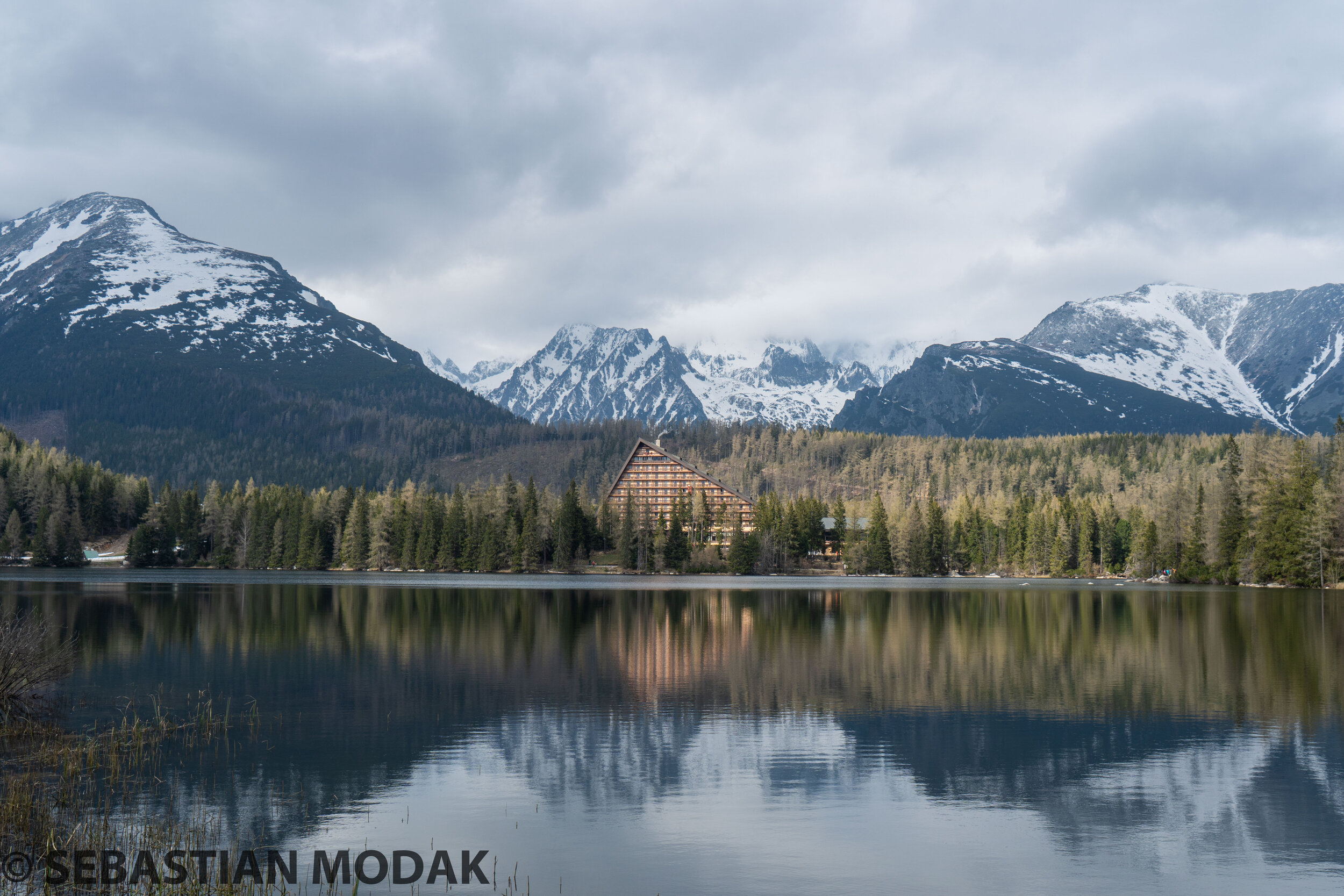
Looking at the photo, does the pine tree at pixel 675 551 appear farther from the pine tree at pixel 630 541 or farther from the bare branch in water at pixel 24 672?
the bare branch in water at pixel 24 672

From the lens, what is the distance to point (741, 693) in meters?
40.0

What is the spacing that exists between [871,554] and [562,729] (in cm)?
17068

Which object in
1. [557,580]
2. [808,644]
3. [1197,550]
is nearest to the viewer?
[808,644]

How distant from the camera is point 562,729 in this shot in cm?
3212

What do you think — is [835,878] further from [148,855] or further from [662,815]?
[148,855]

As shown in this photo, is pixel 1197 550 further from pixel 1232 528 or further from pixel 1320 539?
pixel 1320 539

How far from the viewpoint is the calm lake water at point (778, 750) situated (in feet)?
64.7

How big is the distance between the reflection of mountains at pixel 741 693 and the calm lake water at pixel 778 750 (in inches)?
6.7

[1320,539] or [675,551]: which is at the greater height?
[1320,539]

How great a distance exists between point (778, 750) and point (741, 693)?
10.7 m

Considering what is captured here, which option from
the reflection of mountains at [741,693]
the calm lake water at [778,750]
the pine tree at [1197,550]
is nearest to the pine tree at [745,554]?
the pine tree at [1197,550]

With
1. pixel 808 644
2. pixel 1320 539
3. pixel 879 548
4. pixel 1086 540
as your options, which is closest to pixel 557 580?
pixel 879 548

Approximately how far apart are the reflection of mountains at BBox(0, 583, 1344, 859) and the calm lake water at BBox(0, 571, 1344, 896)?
6.7 inches

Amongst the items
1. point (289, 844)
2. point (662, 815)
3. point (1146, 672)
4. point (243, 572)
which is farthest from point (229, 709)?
point (243, 572)
